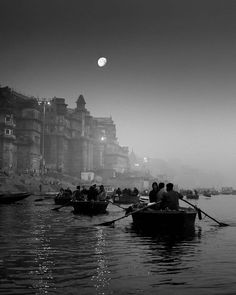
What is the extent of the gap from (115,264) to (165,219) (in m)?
7.67

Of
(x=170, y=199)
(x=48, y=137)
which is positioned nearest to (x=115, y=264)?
(x=170, y=199)

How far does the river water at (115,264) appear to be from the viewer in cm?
738

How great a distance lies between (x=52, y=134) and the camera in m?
111

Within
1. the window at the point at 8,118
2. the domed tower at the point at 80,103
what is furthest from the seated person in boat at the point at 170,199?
the domed tower at the point at 80,103

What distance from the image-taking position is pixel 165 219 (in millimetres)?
17078

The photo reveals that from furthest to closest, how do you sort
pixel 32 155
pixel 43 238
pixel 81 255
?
pixel 32 155 → pixel 43 238 → pixel 81 255

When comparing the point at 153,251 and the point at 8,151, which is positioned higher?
the point at 8,151

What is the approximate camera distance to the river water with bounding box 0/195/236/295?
24.2ft

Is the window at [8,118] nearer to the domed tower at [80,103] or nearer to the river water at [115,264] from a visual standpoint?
the domed tower at [80,103]

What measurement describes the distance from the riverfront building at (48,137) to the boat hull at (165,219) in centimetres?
6813

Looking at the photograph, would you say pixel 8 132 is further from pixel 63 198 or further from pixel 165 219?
pixel 165 219

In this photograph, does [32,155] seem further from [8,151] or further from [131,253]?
[131,253]

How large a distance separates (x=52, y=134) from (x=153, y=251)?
102 metres

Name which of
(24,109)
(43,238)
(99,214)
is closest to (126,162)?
(24,109)
